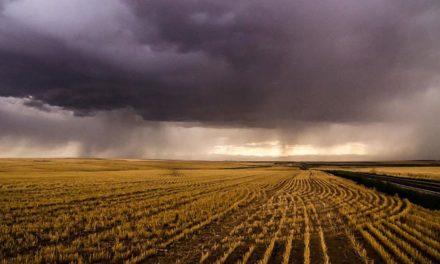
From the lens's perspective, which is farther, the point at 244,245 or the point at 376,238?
the point at 376,238

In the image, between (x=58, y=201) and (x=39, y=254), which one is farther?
(x=58, y=201)

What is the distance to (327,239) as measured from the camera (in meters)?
12.0

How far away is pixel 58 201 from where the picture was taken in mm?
21281

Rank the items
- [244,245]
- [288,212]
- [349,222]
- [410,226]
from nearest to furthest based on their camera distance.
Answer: [244,245], [410,226], [349,222], [288,212]

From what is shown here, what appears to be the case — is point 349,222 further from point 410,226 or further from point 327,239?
point 327,239

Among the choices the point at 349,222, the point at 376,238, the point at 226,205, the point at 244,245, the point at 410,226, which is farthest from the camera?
the point at 226,205

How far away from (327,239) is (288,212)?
667 centimetres

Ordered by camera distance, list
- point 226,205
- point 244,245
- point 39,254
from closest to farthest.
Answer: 1. point 39,254
2. point 244,245
3. point 226,205

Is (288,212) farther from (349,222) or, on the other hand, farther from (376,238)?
(376,238)

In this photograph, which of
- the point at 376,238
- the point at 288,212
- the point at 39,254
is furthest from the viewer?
the point at 288,212

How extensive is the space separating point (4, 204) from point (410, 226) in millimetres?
22586

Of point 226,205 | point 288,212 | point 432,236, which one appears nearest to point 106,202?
point 226,205

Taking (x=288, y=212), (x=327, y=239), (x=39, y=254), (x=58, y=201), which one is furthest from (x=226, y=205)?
(x=39, y=254)

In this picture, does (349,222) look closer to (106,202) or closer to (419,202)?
(419,202)
